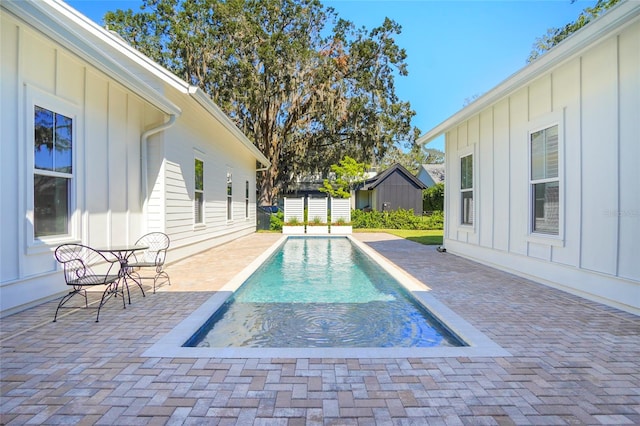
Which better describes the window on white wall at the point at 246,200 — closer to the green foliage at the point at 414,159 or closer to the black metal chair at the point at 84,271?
the black metal chair at the point at 84,271

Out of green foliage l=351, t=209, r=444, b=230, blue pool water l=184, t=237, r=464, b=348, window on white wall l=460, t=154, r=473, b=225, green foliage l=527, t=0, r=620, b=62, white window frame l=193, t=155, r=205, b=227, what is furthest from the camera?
green foliage l=351, t=209, r=444, b=230

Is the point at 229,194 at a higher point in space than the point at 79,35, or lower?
lower

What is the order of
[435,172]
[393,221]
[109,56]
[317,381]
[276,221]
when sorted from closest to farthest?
[317,381], [109,56], [276,221], [393,221], [435,172]

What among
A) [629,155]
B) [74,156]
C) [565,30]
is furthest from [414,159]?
[74,156]

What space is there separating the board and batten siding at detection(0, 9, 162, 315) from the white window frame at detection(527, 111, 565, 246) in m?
6.24

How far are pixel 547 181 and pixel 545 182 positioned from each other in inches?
2.5

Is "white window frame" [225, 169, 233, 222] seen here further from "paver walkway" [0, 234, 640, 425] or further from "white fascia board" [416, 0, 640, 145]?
"paver walkway" [0, 234, 640, 425]

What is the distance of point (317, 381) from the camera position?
8.23ft

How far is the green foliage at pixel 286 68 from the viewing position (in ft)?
57.9

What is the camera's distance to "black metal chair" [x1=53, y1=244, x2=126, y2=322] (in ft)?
12.7

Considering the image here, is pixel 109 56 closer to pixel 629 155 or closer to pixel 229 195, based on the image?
pixel 229 195

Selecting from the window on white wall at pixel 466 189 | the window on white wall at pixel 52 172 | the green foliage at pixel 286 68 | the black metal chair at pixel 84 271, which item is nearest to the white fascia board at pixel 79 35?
the window on white wall at pixel 52 172

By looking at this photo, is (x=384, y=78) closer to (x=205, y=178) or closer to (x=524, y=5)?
(x=524, y=5)

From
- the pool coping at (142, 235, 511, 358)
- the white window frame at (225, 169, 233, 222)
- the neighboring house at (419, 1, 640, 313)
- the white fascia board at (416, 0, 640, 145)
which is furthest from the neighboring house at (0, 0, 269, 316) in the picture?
the neighboring house at (419, 1, 640, 313)
